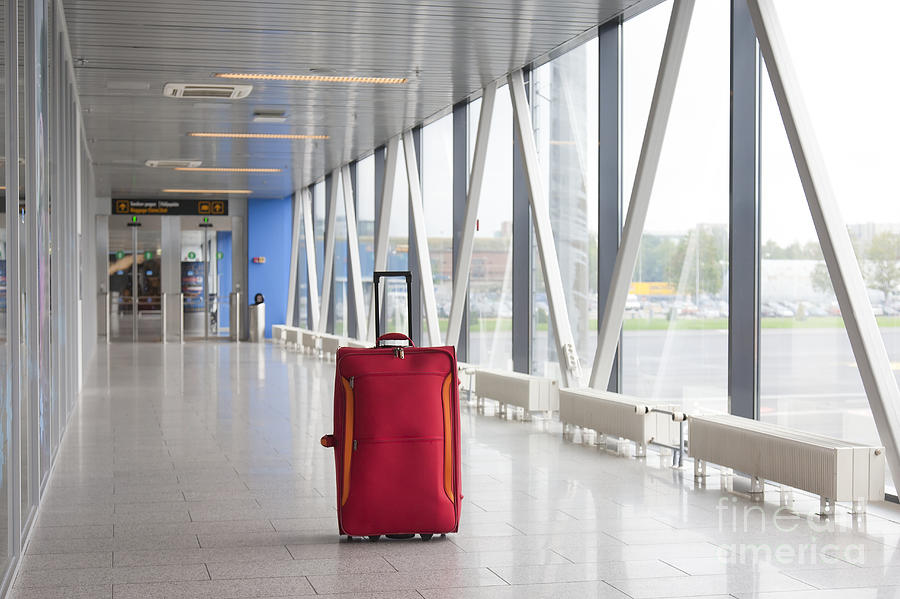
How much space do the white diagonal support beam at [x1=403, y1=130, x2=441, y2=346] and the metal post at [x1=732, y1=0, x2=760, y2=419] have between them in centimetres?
753

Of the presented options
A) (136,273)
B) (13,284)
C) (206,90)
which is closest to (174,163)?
(206,90)

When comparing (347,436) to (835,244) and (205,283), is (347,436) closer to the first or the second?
(835,244)

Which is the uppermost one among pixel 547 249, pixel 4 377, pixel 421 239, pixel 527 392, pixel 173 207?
pixel 173 207

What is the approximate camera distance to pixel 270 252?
28312 millimetres

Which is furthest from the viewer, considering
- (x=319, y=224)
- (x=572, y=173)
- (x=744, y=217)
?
(x=319, y=224)

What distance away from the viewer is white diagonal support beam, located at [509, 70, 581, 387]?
34.0 ft

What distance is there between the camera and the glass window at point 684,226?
8.12m

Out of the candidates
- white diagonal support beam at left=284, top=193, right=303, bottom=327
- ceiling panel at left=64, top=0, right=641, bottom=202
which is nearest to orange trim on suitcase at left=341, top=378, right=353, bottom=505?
ceiling panel at left=64, top=0, right=641, bottom=202

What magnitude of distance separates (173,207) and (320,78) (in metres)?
16.8

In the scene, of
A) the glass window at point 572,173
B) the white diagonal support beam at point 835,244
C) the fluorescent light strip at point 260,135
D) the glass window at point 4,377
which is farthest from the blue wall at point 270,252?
the glass window at point 4,377

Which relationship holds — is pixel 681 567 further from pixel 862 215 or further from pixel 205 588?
pixel 862 215

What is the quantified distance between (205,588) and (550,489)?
2.89m

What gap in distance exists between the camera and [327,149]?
59.5ft

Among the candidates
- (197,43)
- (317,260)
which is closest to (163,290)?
(317,260)
